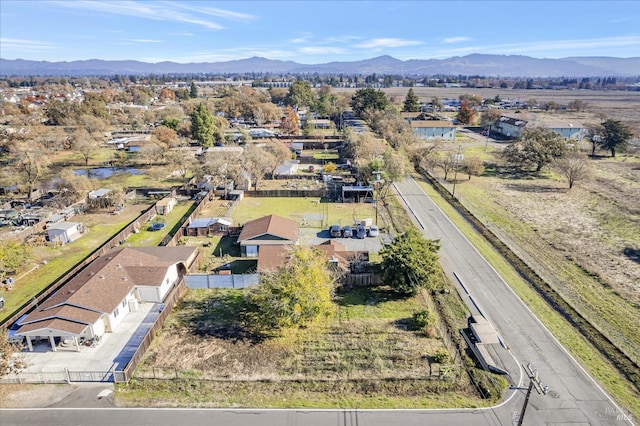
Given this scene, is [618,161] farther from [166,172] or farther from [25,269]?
[25,269]

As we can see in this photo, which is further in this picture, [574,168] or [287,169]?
[287,169]

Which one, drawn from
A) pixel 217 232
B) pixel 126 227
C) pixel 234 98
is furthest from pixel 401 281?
pixel 234 98

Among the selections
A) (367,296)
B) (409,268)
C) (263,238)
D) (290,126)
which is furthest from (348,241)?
(290,126)

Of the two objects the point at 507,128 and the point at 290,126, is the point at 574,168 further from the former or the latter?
the point at 290,126

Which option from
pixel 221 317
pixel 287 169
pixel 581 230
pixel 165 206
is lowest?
pixel 221 317

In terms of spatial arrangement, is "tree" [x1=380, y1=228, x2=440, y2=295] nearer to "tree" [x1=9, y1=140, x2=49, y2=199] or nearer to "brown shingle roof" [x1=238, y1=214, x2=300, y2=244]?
"brown shingle roof" [x1=238, y1=214, x2=300, y2=244]
